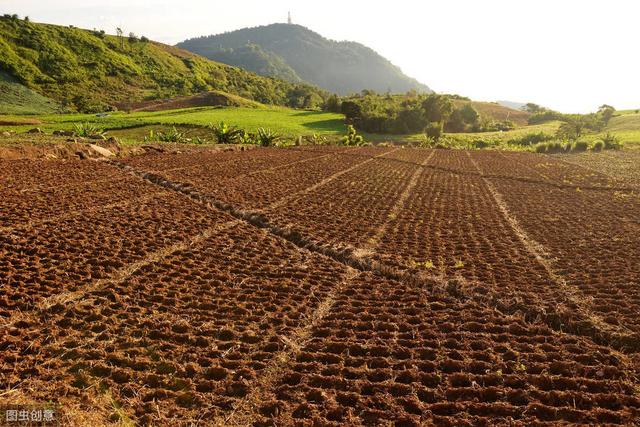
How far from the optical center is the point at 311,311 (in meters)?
6.45

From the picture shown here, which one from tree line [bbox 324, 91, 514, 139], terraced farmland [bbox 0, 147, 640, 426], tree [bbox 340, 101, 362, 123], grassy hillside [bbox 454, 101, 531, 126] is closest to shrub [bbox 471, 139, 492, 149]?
tree line [bbox 324, 91, 514, 139]

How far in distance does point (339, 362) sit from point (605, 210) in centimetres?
1227

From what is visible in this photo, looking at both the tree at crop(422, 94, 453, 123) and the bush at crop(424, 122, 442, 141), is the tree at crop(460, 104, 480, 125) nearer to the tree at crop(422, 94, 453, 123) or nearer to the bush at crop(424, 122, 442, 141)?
the tree at crop(422, 94, 453, 123)

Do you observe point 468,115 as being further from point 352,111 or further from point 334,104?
point 352,111

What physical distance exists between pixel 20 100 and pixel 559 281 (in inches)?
2570

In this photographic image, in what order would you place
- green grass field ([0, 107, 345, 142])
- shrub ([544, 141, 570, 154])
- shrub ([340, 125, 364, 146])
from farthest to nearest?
shrub ([340, 125, 364, 146]), green grass field ([0, 107, 345, 142]), shrub ([544, 141, 570, 154])

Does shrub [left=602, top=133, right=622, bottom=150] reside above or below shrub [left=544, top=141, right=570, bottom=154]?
above

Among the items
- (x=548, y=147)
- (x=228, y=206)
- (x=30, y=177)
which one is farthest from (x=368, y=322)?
(x=548, y=147)

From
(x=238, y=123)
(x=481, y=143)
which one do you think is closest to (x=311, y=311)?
(x=238, y=123)

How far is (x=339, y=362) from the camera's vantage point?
5.12 m

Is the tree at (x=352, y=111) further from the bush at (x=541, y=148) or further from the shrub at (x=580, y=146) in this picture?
the shrub at (x=580, y=146)

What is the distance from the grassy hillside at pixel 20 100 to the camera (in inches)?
1993

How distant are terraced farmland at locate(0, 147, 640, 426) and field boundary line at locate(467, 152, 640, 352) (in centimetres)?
5

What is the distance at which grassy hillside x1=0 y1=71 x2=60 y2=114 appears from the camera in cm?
5062
